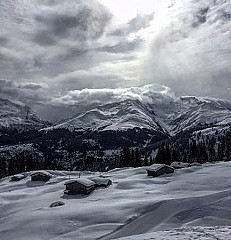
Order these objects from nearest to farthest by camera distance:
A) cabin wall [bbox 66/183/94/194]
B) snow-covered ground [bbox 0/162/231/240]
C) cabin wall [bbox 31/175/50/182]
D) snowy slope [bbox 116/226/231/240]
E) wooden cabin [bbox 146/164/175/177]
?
snowy slope [bbox 116/226/231/240], snow-covered ground [bbox 0/162/231/240], cabin wall [bbox 66/183/94/194], wooden cabin [bbox 146/164/175/177], cabin wall [bbox 31/175/50/182]

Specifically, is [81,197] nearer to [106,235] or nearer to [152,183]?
[152,183]

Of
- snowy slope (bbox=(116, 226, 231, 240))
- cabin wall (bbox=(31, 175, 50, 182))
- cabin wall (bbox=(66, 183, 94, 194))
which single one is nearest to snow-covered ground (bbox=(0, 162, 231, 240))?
snowy slope (bbox=(116, 226, 231, 240))

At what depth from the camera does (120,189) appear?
67688mm

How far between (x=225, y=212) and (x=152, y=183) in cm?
3535

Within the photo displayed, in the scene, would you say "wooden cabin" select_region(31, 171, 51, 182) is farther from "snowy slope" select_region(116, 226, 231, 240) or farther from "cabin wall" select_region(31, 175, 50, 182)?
"snowy slope" select_region(116, 226, 231, 240)

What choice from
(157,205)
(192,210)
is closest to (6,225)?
(157,205)

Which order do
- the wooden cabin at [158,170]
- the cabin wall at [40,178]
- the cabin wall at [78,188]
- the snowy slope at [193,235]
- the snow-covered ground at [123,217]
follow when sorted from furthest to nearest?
the cabin wall at [40,178], the wooden cabin at [158,170], the cabin wall at [78,188], the snow-covered ground at [123,217], the snowy slope at [193,235]

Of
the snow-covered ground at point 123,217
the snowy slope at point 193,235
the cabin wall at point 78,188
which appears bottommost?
the snow-covered ground at point 123,217

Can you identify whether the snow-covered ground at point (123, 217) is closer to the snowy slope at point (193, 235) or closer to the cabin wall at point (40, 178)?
the snowy slope at point (193, 235)

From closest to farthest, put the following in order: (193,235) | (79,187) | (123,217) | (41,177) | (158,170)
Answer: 1. (193,235)
2. (123,217)
3. (79,187)
4. (158,170)
5. (41,177)

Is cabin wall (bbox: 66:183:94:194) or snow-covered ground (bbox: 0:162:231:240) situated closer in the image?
snow-covered ground (bbox: 0:162:231:240)

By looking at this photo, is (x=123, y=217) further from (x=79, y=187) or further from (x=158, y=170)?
(x=158, y=170)

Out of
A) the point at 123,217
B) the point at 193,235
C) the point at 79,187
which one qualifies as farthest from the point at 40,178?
the point at 193,235

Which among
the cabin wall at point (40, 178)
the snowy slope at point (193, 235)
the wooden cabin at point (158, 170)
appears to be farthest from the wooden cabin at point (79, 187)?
the snowy slope at point (193, 235)
